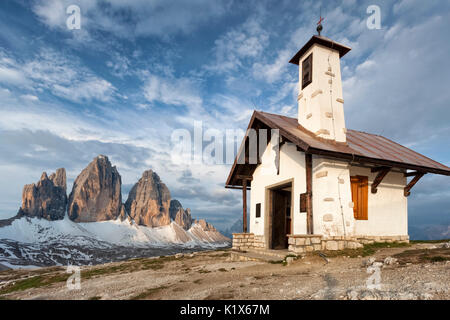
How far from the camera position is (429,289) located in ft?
15.6

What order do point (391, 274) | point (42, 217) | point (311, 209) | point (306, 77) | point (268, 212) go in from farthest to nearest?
point (42, 217) < point (268, 212) < point (306, 77) < point (311, 209) < point (391, 274)

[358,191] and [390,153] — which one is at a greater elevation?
[390,153]

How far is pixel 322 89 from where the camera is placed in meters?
12.6

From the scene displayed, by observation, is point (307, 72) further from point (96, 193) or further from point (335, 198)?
point (96, 193)

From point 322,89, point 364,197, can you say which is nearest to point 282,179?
point 364,197

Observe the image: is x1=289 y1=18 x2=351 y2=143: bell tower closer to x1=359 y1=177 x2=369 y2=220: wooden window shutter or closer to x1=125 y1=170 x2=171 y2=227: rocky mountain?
x1=359 y1=177 x2=369 y2=220: wooden window shutter

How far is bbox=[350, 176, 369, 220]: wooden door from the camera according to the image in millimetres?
12117

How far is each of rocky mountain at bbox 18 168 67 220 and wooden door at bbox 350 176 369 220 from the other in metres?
174

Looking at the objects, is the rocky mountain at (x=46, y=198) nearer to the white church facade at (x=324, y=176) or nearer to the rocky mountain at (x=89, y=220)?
the rocky mountain at (x=89, y=220)

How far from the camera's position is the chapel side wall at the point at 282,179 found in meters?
12.4
